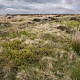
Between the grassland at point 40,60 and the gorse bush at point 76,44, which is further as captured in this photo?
the gorse bush at point 76,44

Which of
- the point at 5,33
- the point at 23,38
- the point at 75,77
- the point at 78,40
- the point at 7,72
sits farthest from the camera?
the point at 5,33

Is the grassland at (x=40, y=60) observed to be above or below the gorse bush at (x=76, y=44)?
below

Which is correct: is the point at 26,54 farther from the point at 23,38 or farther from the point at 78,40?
the point at 23,38

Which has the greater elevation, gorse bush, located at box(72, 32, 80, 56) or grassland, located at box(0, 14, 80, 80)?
gorse bush, located at box(72, 32, 80, 56)

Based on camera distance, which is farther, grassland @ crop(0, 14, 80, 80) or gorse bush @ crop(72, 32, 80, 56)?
gorse bush @ crop(72, 32, 80, 56)

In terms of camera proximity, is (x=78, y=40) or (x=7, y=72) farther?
(x=78, y=40)

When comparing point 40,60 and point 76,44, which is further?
point 76,44

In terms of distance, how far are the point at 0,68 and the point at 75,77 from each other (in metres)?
2.49

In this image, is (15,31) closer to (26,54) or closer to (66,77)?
(26,54)

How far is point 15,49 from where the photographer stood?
9.55 m

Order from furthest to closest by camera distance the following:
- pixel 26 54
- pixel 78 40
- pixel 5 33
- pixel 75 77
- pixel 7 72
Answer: pixel 5 33
pixel 78 40
pixel 26 54
pixel 7 72
pixel 75 77

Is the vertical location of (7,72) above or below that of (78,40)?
below

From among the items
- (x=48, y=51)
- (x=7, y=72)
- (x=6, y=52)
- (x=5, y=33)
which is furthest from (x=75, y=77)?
(x=5, y=33)

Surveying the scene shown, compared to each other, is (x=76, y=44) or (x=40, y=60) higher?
(x=76, y=44)
